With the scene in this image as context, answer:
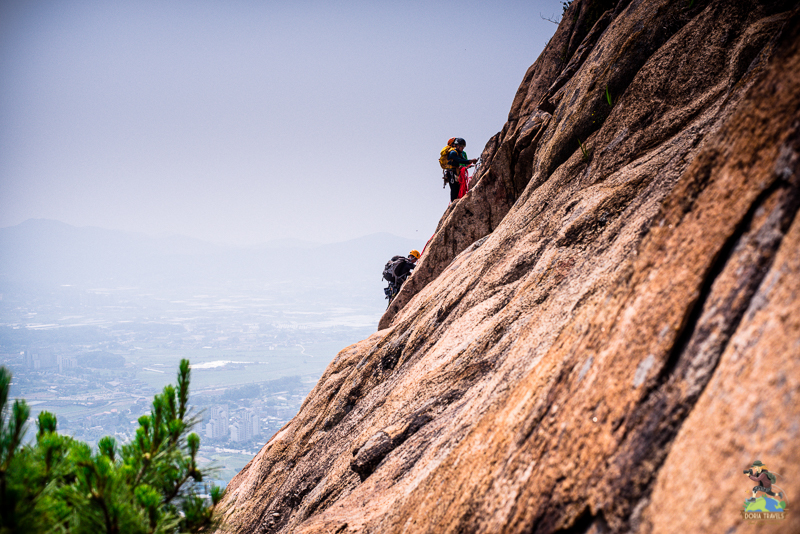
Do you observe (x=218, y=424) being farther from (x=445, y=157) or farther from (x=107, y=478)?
(x=107, y=478)

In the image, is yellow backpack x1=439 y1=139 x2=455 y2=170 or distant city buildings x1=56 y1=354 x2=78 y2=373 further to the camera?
distant city buildings x1=56 y1=354 x2=78 y2=373

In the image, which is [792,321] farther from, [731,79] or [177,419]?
[731,79]

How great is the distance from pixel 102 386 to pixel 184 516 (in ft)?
540

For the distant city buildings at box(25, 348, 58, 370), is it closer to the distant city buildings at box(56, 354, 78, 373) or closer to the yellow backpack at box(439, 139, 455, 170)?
the distant city buildings at box(56, 354, 78, 373)

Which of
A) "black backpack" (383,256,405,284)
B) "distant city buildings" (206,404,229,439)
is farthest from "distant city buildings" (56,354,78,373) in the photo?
"black backpack" (383,256,405,284)

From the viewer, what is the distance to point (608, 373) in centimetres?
334

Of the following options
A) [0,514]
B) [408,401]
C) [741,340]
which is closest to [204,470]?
[0,514]

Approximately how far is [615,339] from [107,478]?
179 inches

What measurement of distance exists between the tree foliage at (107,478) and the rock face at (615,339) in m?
2.62

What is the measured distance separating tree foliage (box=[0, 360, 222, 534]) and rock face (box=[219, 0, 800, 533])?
Result: 2616 mm

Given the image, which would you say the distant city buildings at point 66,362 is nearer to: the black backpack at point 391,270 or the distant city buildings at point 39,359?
the distant city buildings at point 39,359

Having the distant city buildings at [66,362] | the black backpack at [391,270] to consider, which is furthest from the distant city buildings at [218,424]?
the black backpack at [391,270]

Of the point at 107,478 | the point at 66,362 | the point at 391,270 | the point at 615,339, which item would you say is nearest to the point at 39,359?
the point at 66,362

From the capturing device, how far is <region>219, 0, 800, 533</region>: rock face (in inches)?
96.3
